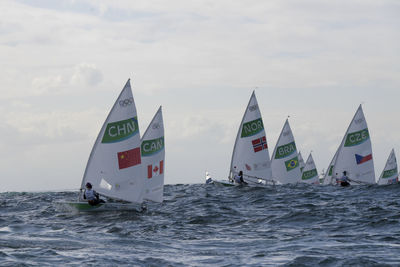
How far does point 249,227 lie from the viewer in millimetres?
24625

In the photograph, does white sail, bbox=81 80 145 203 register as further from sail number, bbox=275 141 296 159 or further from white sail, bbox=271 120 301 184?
sail number, bbox=275 141 296 159

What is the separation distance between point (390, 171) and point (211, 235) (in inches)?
1972

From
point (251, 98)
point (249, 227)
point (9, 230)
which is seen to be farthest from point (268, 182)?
point (9, 230)

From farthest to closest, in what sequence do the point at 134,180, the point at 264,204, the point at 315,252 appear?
the point at 264,204, the point at 134,180, the point at 315,252

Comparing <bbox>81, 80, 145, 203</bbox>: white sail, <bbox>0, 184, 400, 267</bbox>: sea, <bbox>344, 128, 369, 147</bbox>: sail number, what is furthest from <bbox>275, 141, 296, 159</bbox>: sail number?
<bbox>81, 80, 145, 203</bbox>: white sail

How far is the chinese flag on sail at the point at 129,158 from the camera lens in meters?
30.4

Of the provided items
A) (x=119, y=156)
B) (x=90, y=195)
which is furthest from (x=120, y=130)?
(x=90, y=195)

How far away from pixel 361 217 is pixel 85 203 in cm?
1253

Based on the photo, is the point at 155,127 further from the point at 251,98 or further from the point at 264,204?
the point at 251,98

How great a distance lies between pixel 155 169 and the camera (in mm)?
34656

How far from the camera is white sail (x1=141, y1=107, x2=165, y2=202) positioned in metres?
34.3

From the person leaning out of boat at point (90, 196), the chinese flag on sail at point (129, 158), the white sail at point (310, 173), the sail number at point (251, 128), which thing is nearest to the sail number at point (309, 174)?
the white sail at point (310, 173)

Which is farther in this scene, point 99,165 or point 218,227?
point 99,165

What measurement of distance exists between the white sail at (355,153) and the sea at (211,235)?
811 inches
